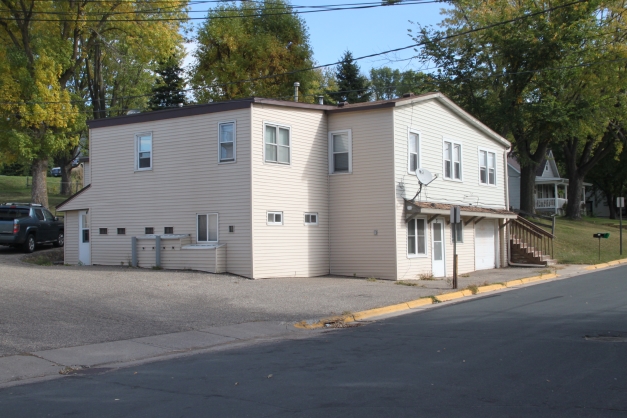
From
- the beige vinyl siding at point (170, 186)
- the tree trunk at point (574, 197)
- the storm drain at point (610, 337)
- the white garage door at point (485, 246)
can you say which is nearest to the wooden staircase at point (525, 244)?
the white garage door at point (485, 246)

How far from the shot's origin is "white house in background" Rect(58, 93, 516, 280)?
20531 millimetres

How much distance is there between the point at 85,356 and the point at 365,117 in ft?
47.1

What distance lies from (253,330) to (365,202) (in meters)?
10.3

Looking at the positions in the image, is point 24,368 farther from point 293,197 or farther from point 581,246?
point 581,246

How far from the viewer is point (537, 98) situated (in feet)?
125

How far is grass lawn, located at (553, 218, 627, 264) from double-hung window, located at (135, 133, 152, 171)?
66.0 feet

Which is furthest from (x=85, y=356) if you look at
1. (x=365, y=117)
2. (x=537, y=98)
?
(x=537, y=98)

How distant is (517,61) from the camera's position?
36156 millimetres

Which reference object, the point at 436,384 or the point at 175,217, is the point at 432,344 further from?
the point at 175,217

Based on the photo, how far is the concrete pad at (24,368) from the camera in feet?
29.8

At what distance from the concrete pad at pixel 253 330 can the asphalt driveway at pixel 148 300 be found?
0.39 meters

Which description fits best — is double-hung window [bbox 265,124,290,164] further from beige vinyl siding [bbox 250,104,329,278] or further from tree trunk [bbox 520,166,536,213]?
tree trunk [bbox 520,166,536,213]

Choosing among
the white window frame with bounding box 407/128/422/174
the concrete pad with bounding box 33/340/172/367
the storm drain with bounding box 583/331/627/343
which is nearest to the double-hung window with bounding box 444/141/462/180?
the white window frame with bounding box 407/128/422/174

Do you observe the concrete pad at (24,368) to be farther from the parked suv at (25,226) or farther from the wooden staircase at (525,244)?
the wooden staircase at (525,244)
